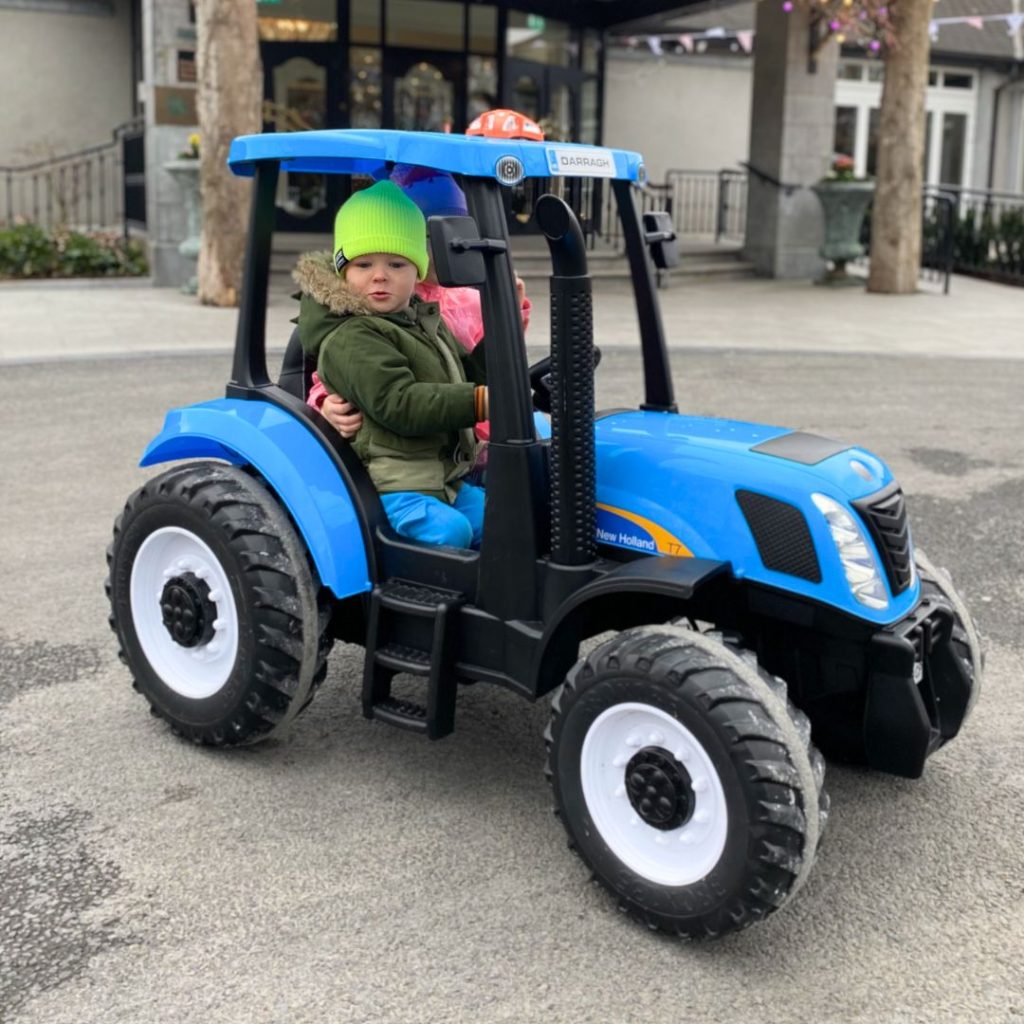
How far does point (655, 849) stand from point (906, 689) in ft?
2.03

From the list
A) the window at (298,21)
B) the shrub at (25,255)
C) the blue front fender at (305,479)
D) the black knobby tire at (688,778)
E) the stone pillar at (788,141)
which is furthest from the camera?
the window at (298,21)

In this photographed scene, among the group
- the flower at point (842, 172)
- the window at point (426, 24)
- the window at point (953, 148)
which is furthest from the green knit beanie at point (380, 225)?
the window at point (953, 148)

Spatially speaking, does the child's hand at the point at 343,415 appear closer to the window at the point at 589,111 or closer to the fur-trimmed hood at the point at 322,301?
the fur-trimmed hood at the point at 322,301

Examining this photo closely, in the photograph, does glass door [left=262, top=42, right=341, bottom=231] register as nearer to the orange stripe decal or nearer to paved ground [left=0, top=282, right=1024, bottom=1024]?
paved ground [left=0, top=282, right=1024, bottom=1024]

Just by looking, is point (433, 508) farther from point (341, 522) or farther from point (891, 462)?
point (891, 462)

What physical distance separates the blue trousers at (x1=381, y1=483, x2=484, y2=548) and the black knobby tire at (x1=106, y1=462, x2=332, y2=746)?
10.5 inches

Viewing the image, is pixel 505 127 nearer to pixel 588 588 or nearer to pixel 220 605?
pixel 220 605

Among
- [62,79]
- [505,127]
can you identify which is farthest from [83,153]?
[505,127]

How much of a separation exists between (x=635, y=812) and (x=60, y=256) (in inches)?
559

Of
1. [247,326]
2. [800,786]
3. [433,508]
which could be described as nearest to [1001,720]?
[800,786]

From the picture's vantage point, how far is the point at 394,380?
296 cm

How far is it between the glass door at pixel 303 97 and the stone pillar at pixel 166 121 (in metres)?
4.10

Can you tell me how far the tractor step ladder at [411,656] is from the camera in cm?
295

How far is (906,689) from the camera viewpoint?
2598 mm
